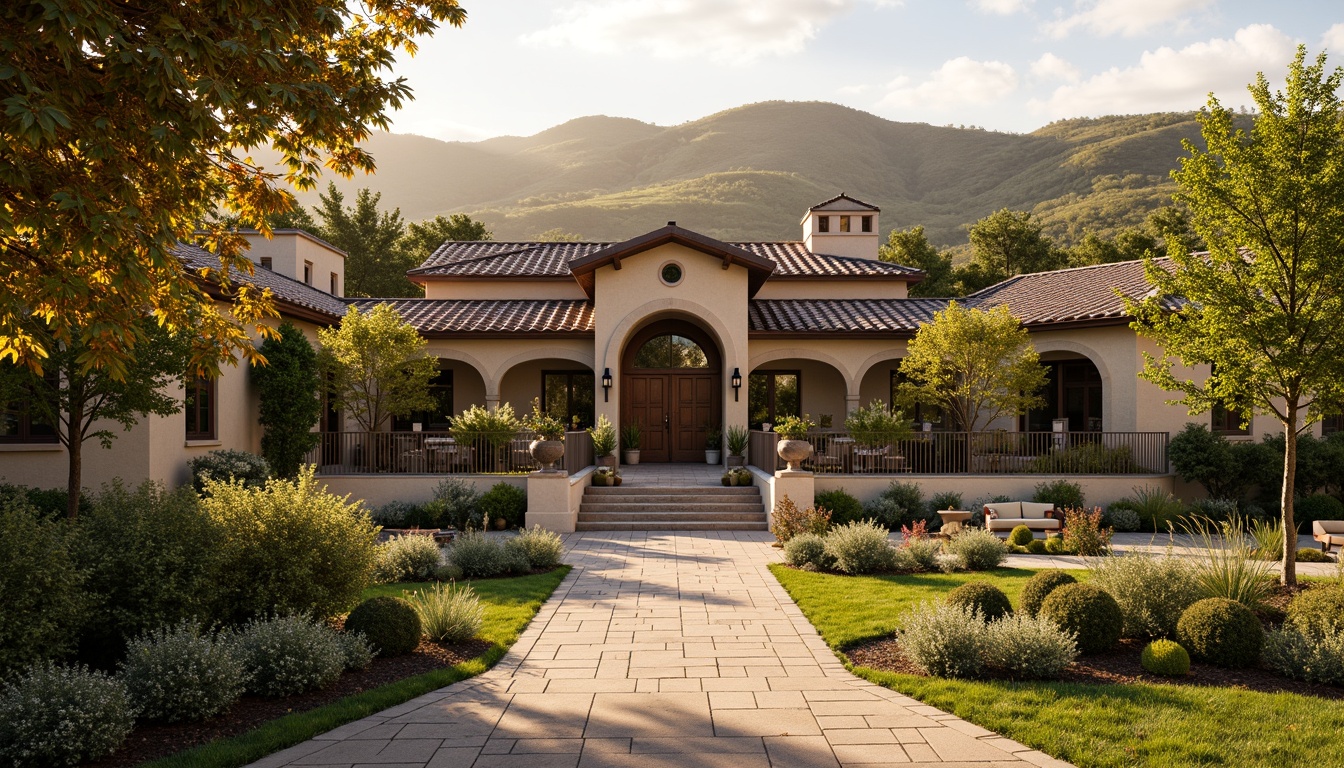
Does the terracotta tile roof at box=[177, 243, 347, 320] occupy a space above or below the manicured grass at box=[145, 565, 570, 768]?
above

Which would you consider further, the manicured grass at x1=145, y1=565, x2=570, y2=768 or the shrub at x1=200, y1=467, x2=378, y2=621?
the shrub at x1=200, y1=467, x2=378, y2=621

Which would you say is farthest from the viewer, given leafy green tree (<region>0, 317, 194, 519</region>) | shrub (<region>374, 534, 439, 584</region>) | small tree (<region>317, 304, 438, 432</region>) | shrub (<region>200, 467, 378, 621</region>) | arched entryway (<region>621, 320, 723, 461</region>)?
arched entryway (<region>621, 320, 723, 461</region>)

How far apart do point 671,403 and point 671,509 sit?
6.52 metres

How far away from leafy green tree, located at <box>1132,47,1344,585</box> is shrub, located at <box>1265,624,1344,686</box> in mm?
3230

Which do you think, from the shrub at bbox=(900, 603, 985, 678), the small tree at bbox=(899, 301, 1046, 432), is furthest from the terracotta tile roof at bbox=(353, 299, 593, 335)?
the shrub at bbox=(900, 603, 985, 678)

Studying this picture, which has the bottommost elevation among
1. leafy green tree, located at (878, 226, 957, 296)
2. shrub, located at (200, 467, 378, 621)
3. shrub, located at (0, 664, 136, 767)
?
shrub, located at (0, 664, 136, 767)

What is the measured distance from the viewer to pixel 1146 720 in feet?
19.0

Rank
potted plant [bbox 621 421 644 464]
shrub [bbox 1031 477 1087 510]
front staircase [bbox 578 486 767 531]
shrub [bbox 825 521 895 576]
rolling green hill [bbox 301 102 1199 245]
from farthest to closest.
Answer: rolling green hill [bbox 301 102 1199 245] < potted plant [bbox 621 421 644 464] < shrub [bbox 1031 477 1087 510] < front staircase [bbox 578 486 767 531] < shrub [bbox 825 521 895 576]

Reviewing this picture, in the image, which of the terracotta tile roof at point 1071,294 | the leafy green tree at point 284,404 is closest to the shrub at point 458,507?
the leafy green tree at point 284,404

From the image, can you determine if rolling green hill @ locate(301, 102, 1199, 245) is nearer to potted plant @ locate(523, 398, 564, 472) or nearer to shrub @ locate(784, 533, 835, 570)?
potted plant @ locate(523, 398, 564, 472)

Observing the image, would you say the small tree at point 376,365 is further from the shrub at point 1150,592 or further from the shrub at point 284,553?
the shrub at point 1150,592

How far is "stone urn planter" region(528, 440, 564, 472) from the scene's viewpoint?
15867mm

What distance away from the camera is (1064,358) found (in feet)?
69.1

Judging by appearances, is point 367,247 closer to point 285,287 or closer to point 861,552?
point 285,287
